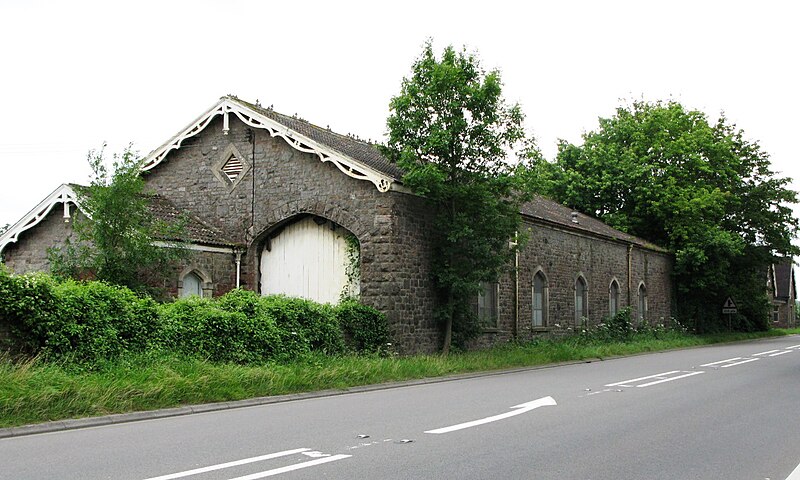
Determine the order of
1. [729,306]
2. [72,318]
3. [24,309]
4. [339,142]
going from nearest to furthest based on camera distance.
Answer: [24,309], [72,318], [339,142], [729,306]

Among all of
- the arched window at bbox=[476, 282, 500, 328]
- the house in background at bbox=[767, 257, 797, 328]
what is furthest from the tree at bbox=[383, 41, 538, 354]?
the house in background at bbox=[767, 257, 797, 328]

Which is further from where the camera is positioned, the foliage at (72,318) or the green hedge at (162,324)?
the green hedge at (162,324)

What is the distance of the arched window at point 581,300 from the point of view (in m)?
32.1

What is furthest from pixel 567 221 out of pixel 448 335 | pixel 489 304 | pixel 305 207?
pixel 305 207

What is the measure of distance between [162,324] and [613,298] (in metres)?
25.9

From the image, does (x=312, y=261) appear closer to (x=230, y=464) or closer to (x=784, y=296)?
(x=230, y=464)

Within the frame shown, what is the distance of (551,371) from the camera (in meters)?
19.7

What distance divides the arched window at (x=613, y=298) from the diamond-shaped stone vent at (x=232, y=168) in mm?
18801

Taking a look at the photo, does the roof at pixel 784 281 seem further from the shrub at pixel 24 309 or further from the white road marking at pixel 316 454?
the white road marking at pixel 316 454

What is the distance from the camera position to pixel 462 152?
65.2 feet

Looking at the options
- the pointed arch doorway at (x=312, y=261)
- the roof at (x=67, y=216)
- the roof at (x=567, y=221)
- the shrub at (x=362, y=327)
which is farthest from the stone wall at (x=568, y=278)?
the roof at (x=67, y=216)

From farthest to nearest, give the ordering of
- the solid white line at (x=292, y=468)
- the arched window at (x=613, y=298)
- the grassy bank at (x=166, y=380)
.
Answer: the arched window at (x=613, y=298) < the grassy bank at (x=166, y=380) < the solid white line at (x=292, y=468)

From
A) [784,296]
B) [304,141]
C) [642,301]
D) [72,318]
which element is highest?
[304,141]

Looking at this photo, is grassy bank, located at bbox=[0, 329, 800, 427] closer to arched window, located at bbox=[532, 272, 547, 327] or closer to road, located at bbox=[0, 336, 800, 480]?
road, located at bbox=[0, 336, 800, 480]
